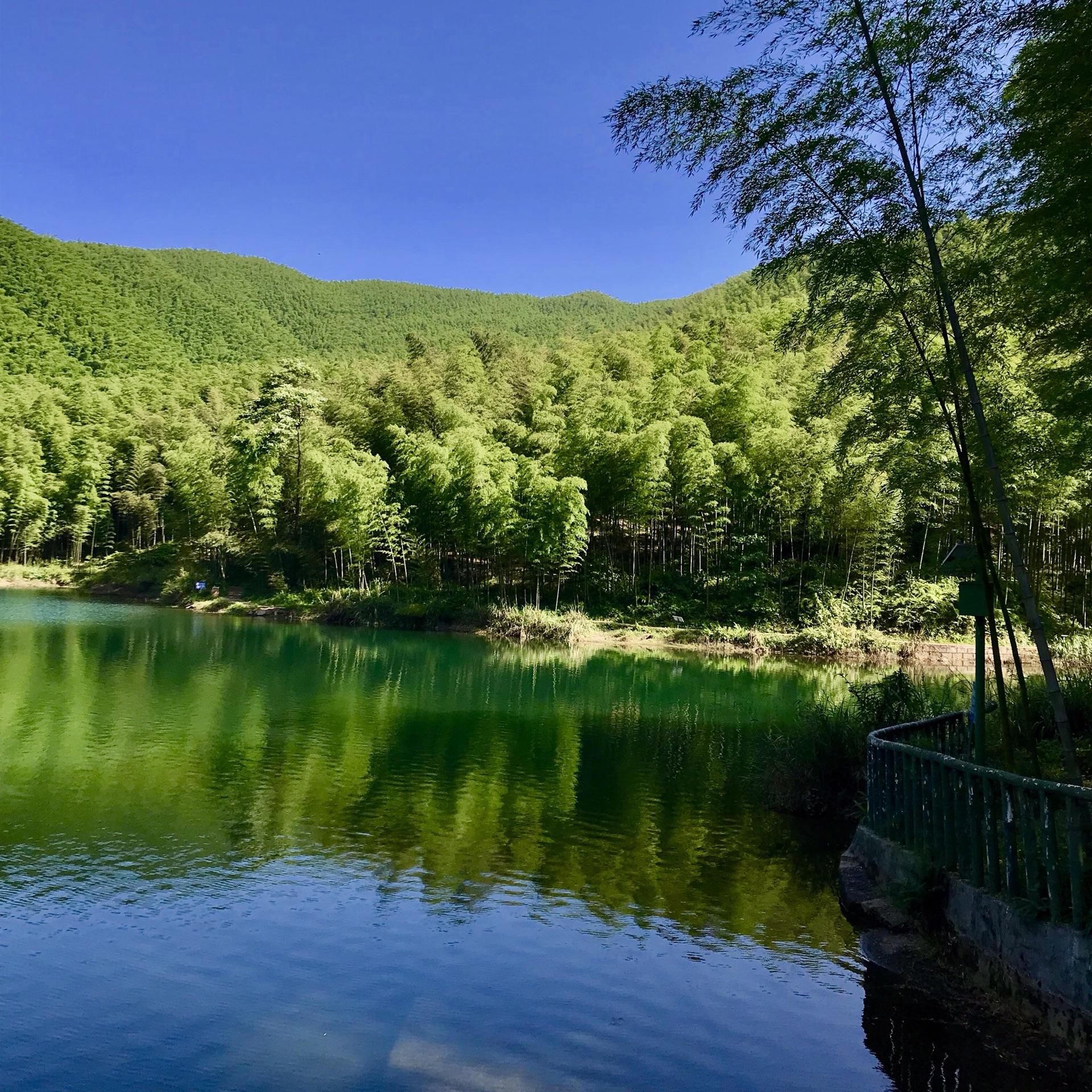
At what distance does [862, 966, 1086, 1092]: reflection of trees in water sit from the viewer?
378 cm

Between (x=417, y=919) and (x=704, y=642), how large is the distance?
24.4m

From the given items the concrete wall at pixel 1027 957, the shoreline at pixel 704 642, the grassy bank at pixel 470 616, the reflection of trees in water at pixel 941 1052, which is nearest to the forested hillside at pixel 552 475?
the grassy bank at pixel 470 616

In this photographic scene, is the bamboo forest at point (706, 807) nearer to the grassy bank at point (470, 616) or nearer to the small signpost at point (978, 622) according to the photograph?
the small signpost at point (978, 622)

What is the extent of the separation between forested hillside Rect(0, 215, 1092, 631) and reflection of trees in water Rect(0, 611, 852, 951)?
378 cm

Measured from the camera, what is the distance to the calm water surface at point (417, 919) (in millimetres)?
4230

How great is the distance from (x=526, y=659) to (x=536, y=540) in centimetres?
853

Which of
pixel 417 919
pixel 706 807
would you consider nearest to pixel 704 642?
pixel 706 807

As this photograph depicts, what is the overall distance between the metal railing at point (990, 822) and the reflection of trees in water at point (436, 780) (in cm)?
106

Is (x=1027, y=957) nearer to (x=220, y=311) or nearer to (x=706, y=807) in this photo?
(x=706, y=807)

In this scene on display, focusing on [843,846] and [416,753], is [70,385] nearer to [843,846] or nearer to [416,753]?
[416,753]

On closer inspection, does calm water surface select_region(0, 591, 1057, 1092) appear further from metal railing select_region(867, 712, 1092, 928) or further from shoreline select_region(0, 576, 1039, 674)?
shoreline select_region(0, 576, 1039, 674)

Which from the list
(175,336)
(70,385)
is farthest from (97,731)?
(175,336)

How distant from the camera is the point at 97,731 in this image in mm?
12008

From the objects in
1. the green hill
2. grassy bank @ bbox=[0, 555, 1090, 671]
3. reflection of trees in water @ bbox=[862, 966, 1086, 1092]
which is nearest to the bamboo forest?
reflection of trees in water @ bbox=[862, 966, 1086, 1092]
